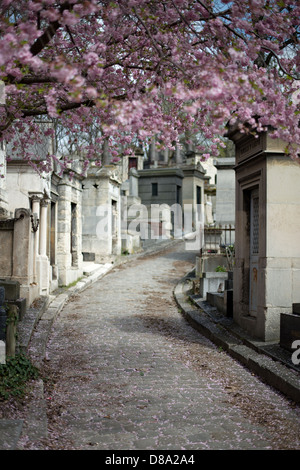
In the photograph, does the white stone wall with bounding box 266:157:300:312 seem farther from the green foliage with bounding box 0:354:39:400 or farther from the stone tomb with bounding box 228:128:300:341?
the green foliage with bounding box 0:354:39:400

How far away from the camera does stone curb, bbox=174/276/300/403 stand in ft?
18.5

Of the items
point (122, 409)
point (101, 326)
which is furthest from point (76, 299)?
point (122, 409)

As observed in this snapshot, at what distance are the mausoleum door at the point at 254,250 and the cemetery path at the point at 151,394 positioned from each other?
1.03m

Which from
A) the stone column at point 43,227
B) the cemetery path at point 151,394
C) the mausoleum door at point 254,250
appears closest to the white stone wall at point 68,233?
the stone column at point 43,227

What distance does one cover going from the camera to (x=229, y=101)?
5.29 meters

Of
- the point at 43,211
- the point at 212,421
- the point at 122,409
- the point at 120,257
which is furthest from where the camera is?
the point at 120,257

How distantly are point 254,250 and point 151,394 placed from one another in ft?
12.4

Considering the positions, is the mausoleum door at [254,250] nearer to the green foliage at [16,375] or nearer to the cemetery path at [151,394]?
the cemetery path at [151,394]

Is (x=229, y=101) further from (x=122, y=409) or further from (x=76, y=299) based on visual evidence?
(x=76, y=299)

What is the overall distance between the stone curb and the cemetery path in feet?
0.38

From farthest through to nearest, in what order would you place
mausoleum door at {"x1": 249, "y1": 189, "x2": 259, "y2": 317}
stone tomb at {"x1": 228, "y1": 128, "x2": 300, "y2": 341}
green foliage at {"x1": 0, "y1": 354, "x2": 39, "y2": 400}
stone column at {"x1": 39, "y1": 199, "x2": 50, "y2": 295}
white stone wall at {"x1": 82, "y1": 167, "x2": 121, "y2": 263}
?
white stone wall at {"x1": 82, "y1": 167, "x2": 121, "y2": 263} → stone column at {"x1": 39, "y1": 199, "x2": 50, "y2": 295} → mausoleum door at {"x1": 249, "y1": 189, "x2": 259, "y2": 317} → stone tomb at {"x1": 228, "y1": 128, "x2": 300, "y2": 341} → green foliage at {"x1": 0, "y1": 354, "x2": 39, "y2": 400}

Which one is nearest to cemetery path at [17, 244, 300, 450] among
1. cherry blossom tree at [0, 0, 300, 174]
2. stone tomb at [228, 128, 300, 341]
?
stone tomb at [228, 128, 300, 341]

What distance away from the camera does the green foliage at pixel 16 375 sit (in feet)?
16.6
